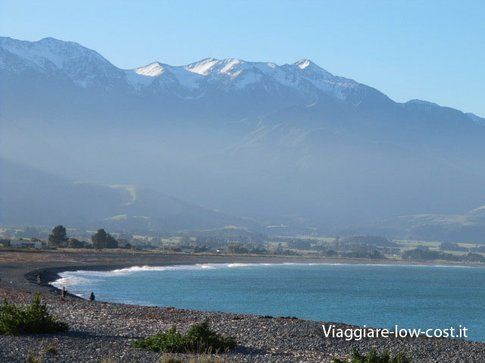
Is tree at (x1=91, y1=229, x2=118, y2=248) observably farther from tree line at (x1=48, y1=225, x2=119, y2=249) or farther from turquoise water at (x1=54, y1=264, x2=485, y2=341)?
turquoise water at (x1=54, y1=264, x2=485, y2=341)

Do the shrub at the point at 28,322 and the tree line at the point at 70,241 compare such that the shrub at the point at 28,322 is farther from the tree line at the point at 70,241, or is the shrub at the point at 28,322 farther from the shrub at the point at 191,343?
the tree line at the point at 70,241

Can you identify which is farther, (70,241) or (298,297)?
(70,241)

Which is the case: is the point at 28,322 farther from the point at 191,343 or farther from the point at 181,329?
the point at 181,329

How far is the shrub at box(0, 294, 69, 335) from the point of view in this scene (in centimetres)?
3128

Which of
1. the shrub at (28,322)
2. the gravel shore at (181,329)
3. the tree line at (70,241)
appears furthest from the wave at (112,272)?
the shrub at (28,322)

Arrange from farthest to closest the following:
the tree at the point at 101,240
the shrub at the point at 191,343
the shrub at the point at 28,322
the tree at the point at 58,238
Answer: the tree at the point at 101,240 → the tree at the point at 58,238 → the shrub at the point at 28,322 → the shrub at the point at 191,343

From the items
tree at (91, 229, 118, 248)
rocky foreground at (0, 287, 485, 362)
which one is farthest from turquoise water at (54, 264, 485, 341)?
tree at (91, 229, 118, 248)

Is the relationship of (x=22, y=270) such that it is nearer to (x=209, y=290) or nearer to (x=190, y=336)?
(x=209, y=290)

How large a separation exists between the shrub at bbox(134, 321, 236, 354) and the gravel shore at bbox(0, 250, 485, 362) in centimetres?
55

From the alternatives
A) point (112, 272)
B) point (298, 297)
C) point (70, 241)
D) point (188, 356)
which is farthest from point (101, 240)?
point (188, 356)

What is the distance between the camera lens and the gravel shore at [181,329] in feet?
91.4

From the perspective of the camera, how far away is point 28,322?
3167cm

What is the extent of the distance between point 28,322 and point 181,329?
23.6ft

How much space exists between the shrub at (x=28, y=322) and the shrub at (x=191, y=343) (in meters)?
3.89
